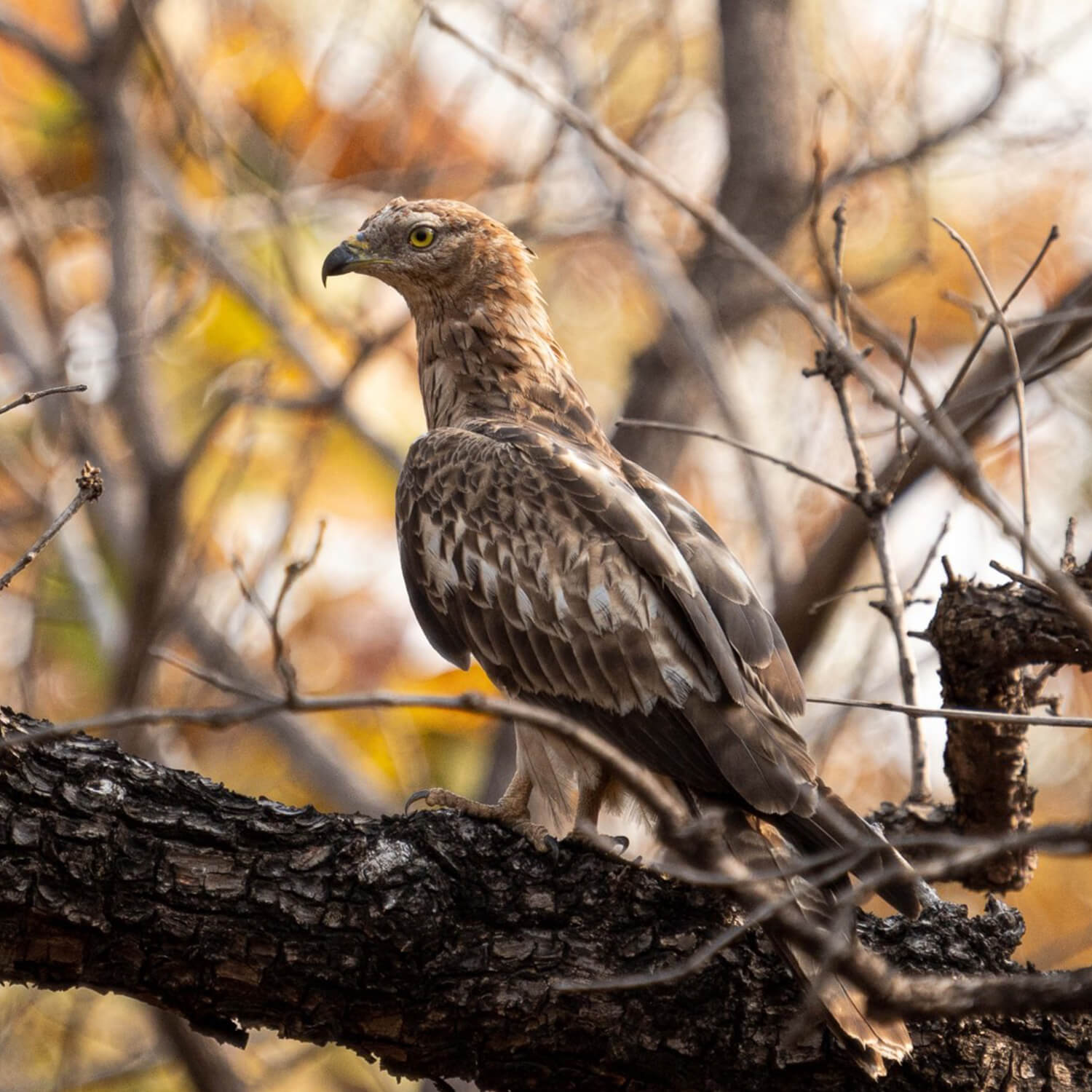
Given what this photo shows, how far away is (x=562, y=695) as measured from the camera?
15.6 feet

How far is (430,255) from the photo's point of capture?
19.9ft

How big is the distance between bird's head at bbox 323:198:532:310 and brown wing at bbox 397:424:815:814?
3.27 feet

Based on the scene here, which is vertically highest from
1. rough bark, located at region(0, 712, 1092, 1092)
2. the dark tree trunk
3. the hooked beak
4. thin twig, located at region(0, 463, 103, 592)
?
the dark tree trunk

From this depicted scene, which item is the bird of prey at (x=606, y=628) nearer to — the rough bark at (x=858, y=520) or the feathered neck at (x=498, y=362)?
the feathered neck at (x=498, y=362)

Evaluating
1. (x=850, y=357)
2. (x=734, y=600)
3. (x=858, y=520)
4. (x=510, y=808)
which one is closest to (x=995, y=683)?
(x=734, y=600)

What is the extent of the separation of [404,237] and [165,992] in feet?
11.6

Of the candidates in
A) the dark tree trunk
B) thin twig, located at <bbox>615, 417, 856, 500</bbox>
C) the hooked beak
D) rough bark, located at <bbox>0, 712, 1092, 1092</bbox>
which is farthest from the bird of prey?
the dark tree trunk

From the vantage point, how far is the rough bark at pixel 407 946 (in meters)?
3.48

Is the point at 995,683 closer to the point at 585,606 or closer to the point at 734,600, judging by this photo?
the point at 734,600

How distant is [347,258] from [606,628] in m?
2.32

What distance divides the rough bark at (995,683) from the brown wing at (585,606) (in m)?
0.72

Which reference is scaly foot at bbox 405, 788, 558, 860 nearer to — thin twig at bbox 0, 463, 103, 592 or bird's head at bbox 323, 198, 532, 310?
thin twig at bbox 0, 463, 103, 592

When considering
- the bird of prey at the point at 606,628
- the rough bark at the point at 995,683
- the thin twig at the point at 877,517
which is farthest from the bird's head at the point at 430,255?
the rough bark at the point at 995,683

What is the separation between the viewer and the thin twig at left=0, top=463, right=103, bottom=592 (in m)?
3.12
